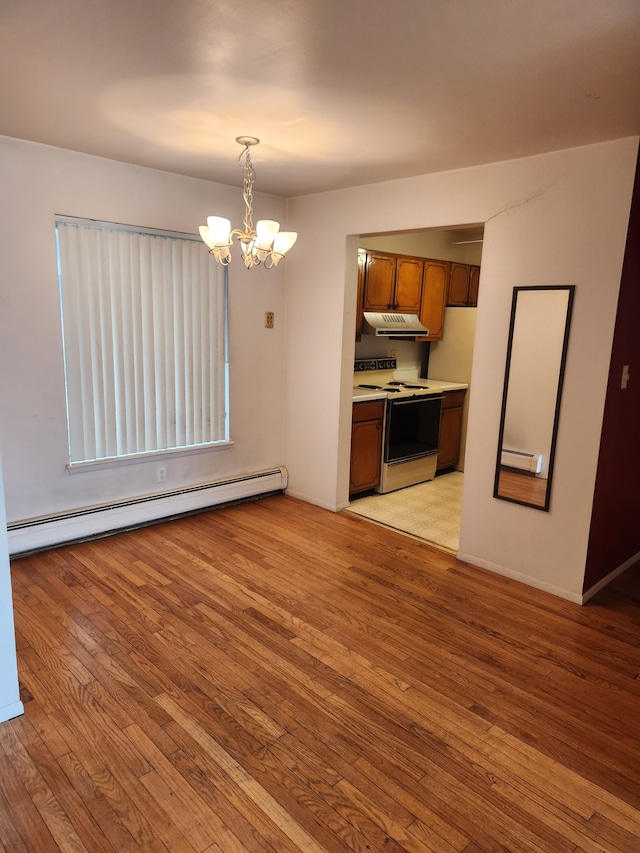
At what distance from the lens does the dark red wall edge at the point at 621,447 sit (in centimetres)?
307

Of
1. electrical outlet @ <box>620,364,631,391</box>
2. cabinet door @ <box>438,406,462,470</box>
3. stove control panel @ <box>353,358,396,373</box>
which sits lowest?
cabinet door @ <box>438,406,462,470</box>

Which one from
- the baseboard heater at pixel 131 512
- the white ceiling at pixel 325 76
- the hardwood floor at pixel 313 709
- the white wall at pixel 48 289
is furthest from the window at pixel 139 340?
the hardwood floor at pixel 313 709

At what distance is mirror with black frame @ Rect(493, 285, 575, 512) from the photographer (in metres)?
3.26

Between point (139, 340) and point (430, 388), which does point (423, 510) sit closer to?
point (430, 388)

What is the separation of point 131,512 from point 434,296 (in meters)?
3.70

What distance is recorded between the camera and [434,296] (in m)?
5.80

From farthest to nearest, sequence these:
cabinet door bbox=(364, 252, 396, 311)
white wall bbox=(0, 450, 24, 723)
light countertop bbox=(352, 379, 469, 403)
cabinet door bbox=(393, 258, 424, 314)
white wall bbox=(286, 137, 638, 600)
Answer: cabinet door bbox=(393, 258, 424, 314)
cabinet door bbox=(364, 252, 396, 311)
light countertop bbox=(352, 379, 469, 403)
white wall bbox=(286, 137, 638, 600)
white wall bbox=(0, 450, 24, 723)

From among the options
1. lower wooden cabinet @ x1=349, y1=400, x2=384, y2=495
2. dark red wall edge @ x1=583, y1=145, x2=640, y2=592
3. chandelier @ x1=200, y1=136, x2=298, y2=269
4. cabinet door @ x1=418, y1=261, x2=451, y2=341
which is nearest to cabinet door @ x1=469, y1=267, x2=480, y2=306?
cabinet door @ x1=418, y1=261, x2=451, y2=341

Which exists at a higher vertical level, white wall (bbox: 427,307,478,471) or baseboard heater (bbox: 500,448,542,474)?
white wall (bbox: 427,307,478,471)

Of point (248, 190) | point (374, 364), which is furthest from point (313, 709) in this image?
point (374, 364)

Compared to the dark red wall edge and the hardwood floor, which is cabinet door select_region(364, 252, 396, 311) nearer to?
the dark red wall edge

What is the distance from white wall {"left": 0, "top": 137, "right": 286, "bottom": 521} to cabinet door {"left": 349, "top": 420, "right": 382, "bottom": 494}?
53.7 inches

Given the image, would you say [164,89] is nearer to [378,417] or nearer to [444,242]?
[378,417]

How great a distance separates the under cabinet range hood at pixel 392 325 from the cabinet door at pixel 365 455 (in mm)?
838
